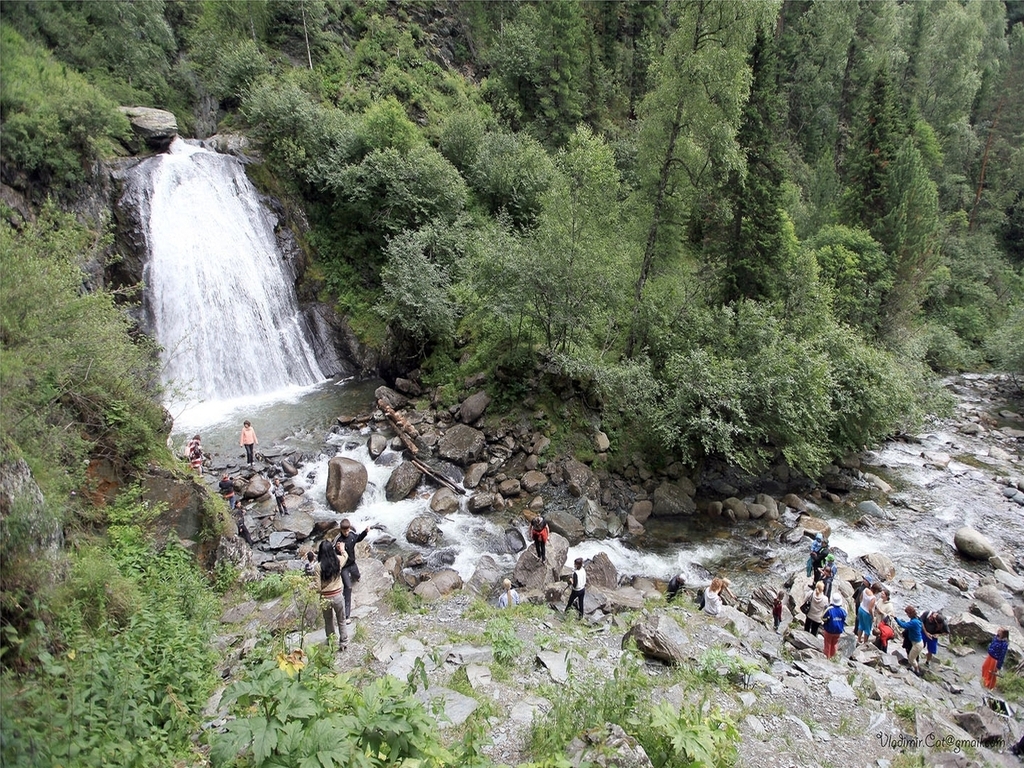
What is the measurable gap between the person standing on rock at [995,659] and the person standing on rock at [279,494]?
15542 mm

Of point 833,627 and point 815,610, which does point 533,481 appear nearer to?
point 815,610

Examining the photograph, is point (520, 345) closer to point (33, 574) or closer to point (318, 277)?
point (318, 277)

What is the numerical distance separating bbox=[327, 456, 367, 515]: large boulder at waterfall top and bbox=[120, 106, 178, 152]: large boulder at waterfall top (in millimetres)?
16714

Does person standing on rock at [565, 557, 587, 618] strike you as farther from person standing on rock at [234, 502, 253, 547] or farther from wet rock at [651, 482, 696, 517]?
person standing on rock at [234, 502, 253, 547]

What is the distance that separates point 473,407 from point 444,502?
4.13 meters

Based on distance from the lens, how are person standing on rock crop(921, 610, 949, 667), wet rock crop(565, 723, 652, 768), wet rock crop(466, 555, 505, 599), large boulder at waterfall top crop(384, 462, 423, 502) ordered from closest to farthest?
wet rock crop(565, 723, 652, 768) < person standing on rock crop(921, 610, 949, 667) < wet rock crop(466, 555, 505, 599) < large boulder at waterfall top crop(384, 462, 423, 502)

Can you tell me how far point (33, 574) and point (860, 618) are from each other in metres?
13.8

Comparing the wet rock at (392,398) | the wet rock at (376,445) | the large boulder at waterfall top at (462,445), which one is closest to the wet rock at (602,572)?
the large boulder at waterfall top at (462,445)

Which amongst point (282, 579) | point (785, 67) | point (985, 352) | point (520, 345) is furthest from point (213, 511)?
point (785, 67)

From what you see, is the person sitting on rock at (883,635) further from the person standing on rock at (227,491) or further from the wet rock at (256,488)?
the wet rock at (256,488)

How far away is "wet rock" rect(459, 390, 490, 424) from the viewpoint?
711 inches

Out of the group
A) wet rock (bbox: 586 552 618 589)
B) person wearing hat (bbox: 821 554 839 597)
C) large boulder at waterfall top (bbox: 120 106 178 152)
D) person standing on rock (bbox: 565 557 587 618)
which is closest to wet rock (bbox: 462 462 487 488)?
wet rock (bbox: 586 552 618 589)

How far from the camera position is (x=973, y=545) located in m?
14.4

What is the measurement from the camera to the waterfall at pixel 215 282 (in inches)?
760
